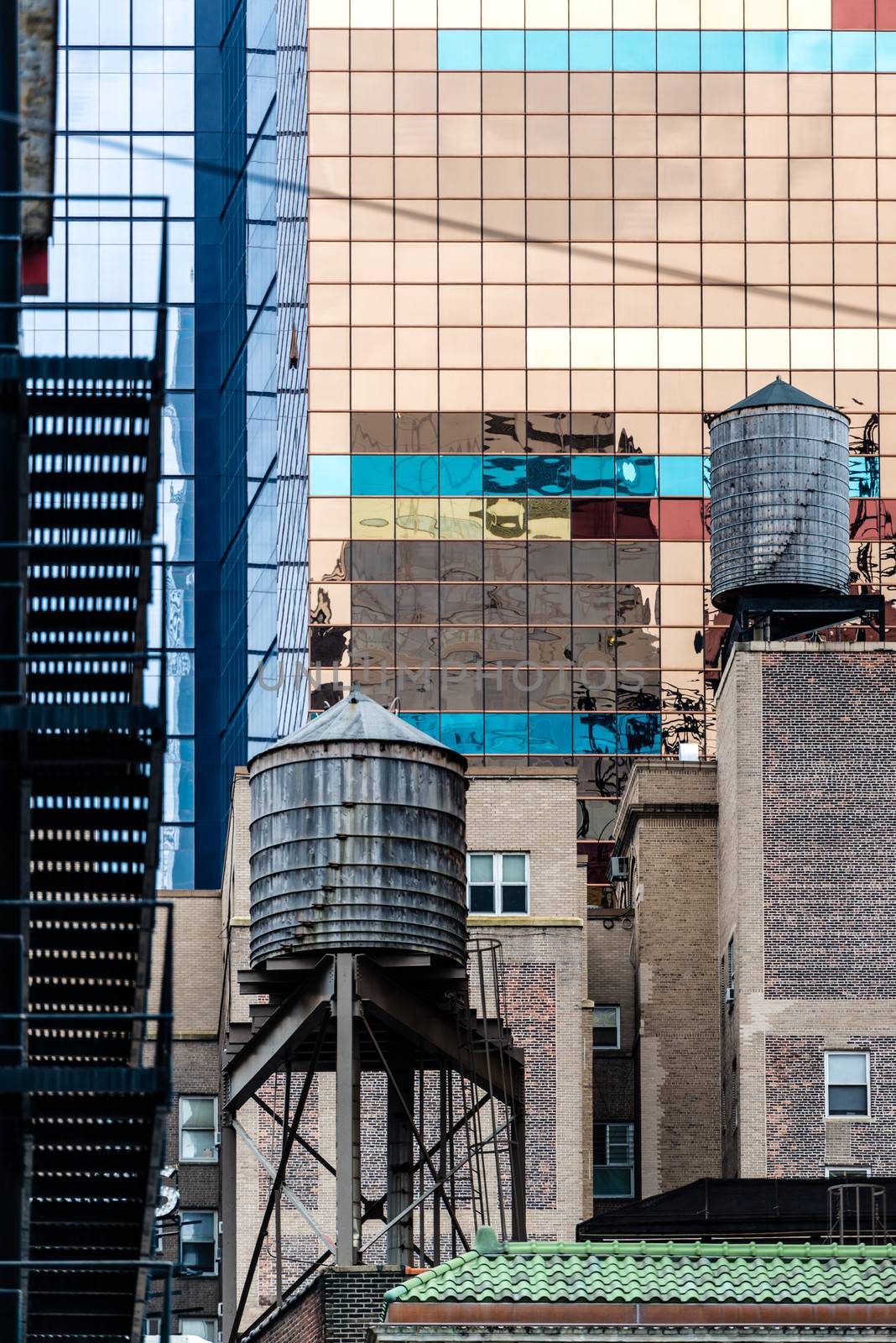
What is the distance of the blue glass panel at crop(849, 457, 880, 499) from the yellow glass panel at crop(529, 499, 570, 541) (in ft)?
32.5

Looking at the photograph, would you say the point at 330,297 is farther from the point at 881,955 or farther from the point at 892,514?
the point at 881,955

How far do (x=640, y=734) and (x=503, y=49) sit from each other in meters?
24.8

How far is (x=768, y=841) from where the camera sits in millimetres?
55875

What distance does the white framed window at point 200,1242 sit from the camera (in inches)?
2530

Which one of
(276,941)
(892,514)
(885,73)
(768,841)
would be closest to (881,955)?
(768,841)

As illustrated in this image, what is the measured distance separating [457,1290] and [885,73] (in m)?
84.8

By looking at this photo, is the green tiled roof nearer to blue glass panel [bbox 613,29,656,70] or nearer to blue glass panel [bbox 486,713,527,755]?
blue glass panel [bbox 486,713,527,755]

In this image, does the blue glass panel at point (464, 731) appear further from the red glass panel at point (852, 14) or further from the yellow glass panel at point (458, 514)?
the red glass panel at point (852, 14)

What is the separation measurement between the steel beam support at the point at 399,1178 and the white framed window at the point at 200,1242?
20600 millimetres

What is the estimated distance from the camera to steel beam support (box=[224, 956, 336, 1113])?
41.9 meters

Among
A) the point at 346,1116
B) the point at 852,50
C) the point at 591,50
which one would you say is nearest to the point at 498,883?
the point at 346,1116

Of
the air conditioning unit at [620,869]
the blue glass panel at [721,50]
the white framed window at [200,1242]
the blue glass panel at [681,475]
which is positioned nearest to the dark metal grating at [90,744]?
the white framed window at [200,1242]

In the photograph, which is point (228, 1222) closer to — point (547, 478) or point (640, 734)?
point (640, 734)

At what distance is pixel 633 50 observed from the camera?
11206 centimetres
